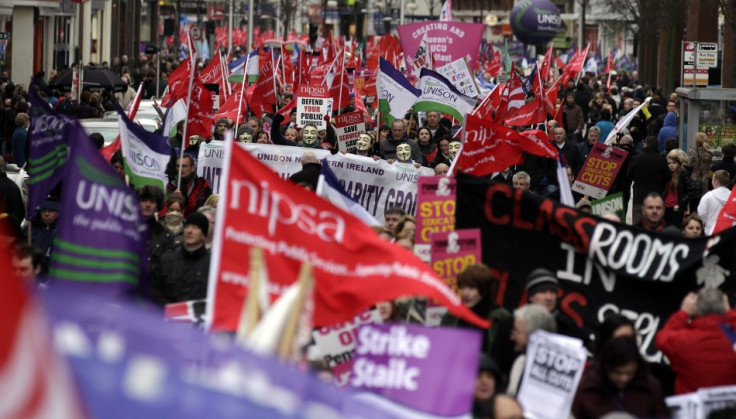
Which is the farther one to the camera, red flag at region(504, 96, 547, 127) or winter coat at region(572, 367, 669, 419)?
red flag at region(504, 96, 547, 127)

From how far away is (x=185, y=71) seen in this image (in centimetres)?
1834

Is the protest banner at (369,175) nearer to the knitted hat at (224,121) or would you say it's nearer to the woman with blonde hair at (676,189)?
the knitted hat at (224,121)

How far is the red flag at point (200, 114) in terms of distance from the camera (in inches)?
631

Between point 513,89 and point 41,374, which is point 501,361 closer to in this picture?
point 41,374

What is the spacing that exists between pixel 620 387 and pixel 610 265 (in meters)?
1.58

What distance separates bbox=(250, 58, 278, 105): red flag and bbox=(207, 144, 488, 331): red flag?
14.7 meters

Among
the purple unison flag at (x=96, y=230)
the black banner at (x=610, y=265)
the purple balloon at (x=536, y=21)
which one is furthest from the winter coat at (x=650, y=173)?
the purple balloon at (x=536, y=21)

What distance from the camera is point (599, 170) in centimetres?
1545

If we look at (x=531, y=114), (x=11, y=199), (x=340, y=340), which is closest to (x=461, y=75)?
(x=531, y=114)

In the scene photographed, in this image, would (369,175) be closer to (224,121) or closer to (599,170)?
(599,170)

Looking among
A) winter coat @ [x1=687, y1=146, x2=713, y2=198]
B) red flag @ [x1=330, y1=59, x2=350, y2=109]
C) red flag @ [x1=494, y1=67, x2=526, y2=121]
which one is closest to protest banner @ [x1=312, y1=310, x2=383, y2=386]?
winter coat @ [x1=687, y1=146, x2=713, y2=198]

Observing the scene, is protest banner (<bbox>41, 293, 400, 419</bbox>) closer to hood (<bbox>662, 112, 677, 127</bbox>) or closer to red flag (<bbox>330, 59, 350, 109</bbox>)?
red flag (<bbox>330, 59, 350, 109</bbox>)

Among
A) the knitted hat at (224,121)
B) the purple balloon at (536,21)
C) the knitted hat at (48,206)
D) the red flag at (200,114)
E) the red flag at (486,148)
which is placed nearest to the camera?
the knitted hat at (48,206)

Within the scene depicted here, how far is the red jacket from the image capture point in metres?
7.22
